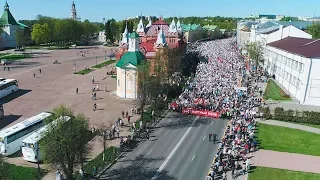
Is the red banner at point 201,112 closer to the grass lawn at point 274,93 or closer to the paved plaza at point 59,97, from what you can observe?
the paved plaza at point 59,97

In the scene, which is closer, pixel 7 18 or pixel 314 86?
pixel 314 86

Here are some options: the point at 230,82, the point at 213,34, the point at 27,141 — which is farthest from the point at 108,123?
the point at 213,34

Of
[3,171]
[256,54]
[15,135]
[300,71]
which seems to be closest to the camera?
[3,171]

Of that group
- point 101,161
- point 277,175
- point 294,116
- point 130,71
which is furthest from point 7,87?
point 294,116

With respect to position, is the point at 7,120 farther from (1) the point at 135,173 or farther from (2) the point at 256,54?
(2) the point at 256,54

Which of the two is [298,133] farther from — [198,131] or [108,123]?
[108,123]

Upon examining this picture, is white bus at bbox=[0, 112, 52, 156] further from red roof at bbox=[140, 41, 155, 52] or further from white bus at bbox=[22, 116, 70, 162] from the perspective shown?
red roof at bbox=[140, 41, 155, 52]

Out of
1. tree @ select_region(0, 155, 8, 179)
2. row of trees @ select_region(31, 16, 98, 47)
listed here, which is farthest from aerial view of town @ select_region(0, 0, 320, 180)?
row of trees @ select_region(31, 16, 98, 47)
